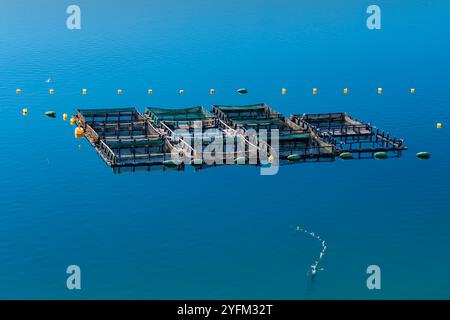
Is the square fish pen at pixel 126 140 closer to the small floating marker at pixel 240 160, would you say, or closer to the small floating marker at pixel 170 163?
the small floating marker at pixel 170 163

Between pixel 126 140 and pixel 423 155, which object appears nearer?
pixel 423 155

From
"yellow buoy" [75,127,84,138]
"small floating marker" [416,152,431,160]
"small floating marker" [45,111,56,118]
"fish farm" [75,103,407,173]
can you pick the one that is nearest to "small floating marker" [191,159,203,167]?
"fish farm" [75,103,407,173]

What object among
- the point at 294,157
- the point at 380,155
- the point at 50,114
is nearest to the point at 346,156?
the point at 380,155

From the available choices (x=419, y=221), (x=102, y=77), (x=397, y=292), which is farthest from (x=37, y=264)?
(x=102, y=77)

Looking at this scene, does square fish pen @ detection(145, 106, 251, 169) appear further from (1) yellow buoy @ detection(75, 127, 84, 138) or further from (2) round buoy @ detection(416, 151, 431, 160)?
(2) round buoy @ detection(416, 151, 431, 160)

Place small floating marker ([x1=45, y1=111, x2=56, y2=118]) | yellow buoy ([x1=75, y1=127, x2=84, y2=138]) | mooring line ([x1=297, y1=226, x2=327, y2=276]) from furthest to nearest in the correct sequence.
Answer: small floating marker ([x1=45, y1=111, x2=56, y2=118]), yellow buoy ([x1=75, y1=127, x2=84, y2=138]), mooring line ([x1=297, y1=226, x2=327, y2=276])

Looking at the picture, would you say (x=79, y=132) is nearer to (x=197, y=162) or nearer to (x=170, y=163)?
(x=170, y=163)

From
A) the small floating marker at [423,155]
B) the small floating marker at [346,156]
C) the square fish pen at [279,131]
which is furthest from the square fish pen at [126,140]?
the small floating marker at [423,155]
